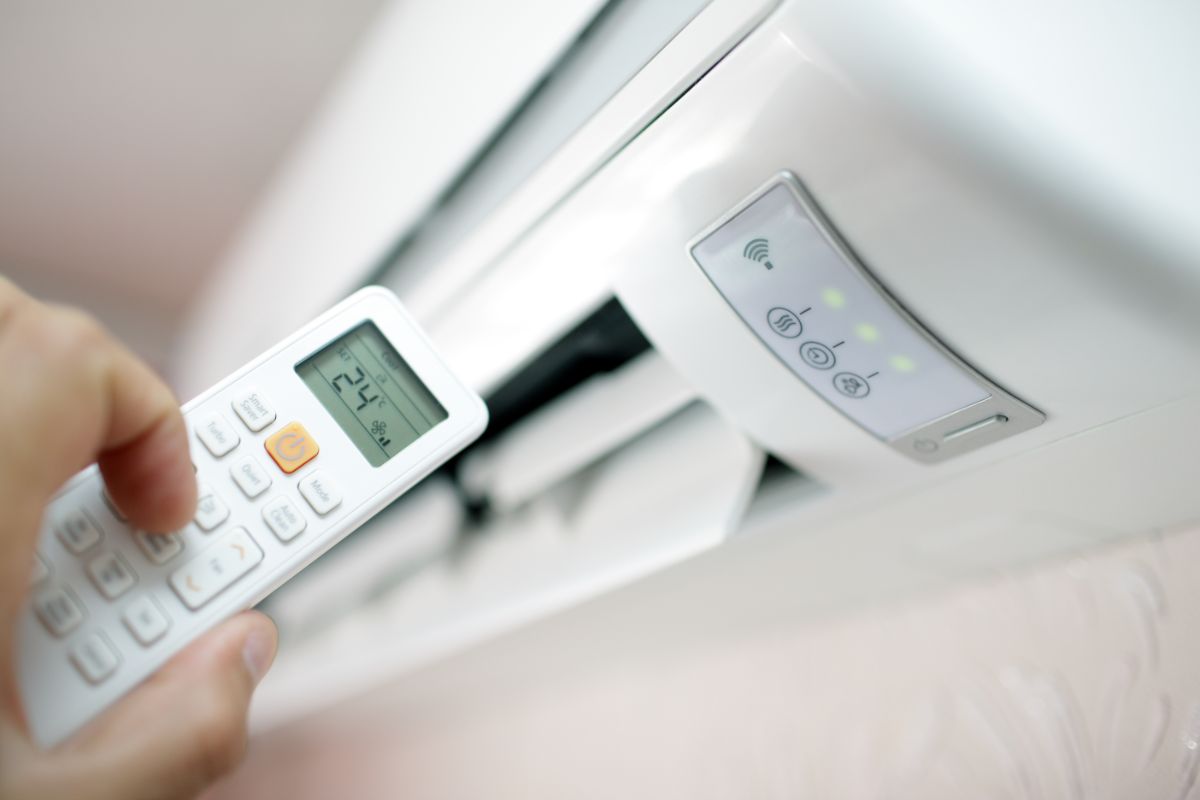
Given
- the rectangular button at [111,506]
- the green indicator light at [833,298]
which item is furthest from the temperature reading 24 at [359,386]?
the green indicator light at [833,298]

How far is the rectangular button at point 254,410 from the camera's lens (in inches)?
14.1

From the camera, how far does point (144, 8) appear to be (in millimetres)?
688

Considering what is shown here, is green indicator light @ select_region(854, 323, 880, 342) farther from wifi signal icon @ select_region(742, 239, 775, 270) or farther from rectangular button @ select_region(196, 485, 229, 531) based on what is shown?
rectangular button @ select_region(196, 485, 229, 531)

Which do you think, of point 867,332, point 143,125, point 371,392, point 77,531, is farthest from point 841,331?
point 143,125

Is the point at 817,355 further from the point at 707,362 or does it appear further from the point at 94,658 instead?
the point at 94,658

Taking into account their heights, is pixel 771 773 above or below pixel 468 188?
below

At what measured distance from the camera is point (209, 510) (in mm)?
336

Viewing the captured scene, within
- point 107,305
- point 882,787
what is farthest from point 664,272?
point 107,305

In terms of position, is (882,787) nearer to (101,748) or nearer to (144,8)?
(101,748)

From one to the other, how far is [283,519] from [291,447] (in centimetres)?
4

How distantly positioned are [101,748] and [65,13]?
0.69 metres

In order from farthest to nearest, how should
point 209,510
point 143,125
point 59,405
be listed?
1. point 143,125
2. point 209,510
3. point 59,405

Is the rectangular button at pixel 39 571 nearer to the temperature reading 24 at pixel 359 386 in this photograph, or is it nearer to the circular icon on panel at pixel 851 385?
the temperature reading 24 at pixel 359 386

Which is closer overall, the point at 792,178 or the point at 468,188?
the point at 792,178
